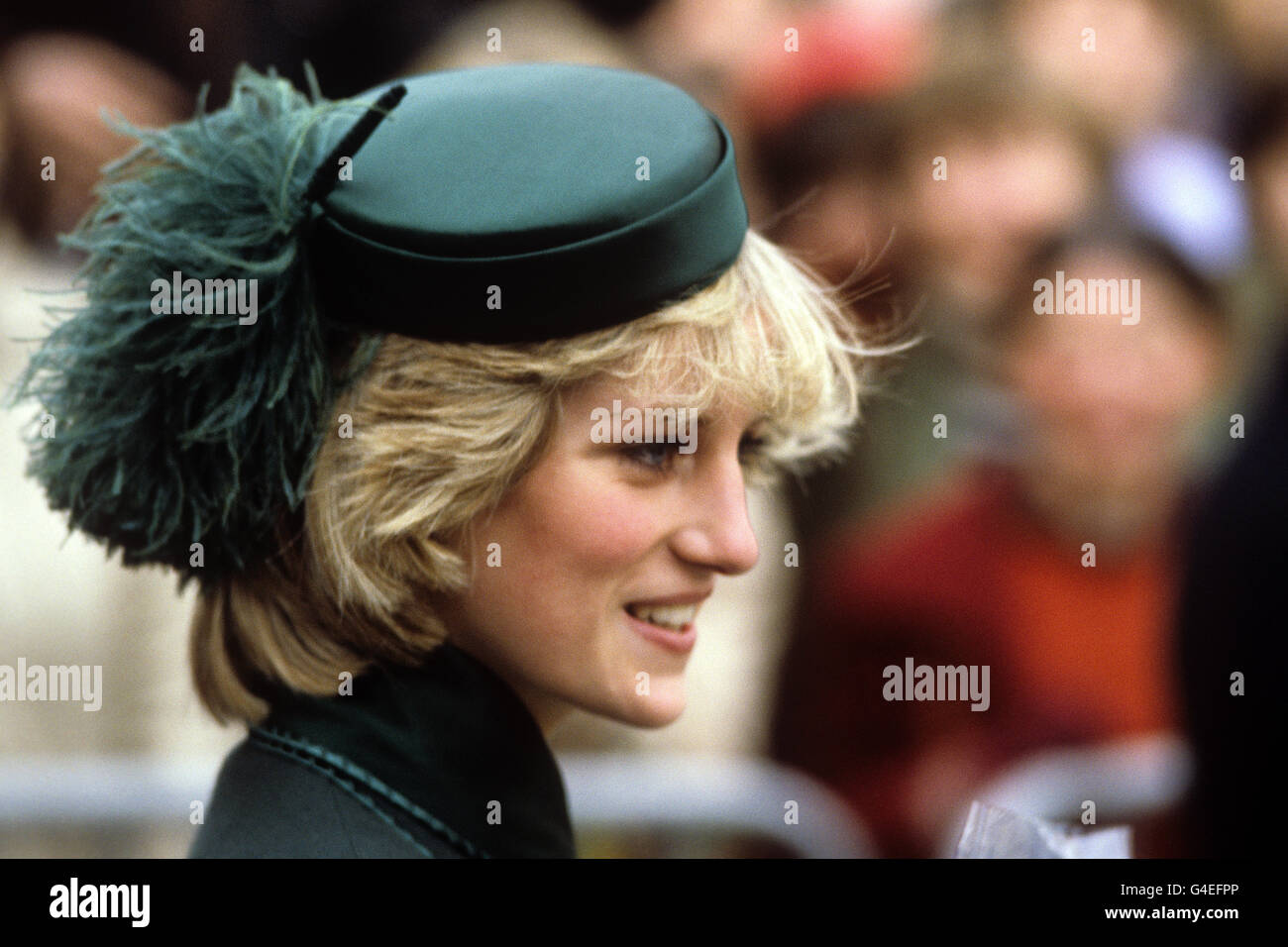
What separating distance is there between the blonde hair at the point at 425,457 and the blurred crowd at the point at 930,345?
982 millimetres

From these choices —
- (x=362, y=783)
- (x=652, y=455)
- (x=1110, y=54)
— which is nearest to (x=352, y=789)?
(x=362, y=783)

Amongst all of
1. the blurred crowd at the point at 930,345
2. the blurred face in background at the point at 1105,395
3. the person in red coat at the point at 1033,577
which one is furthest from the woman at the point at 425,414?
the blurred face in background at the point at 1105,395

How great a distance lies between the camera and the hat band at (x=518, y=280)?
166cm

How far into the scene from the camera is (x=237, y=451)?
1717 mm

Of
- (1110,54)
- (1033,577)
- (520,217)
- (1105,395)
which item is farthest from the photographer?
(1110,54)

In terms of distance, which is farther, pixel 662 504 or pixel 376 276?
pixel 662 504

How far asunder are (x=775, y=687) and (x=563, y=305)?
156 cm

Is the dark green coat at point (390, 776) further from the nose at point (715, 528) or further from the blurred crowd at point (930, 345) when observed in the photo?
the blurred crowd at point (930, 345)

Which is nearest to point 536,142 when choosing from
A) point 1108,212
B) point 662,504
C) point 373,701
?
point 662,504

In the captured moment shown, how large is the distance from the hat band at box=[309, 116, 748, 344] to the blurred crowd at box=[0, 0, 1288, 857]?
1054mm

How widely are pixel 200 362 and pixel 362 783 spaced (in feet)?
1.72

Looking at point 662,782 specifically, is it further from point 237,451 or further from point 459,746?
point 237,451

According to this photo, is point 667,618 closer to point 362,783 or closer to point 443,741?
point 443,741

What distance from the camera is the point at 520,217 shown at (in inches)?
65.1
